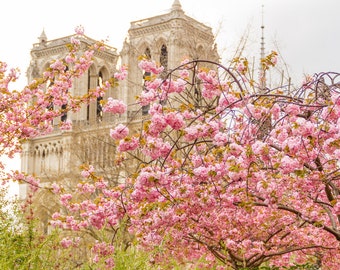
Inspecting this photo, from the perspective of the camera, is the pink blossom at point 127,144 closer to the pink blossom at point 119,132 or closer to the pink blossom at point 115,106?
the pink blossom at point 119,132

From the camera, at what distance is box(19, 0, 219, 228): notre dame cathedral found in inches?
1438

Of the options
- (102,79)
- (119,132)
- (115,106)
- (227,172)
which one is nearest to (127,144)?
(119,132)

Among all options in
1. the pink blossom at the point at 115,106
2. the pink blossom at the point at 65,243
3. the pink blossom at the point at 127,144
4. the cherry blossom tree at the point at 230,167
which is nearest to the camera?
the cherry blossom tree at the point at 230,167

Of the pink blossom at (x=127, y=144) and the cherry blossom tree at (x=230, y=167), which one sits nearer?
the cherry blossom tree at (x=230, y=167)

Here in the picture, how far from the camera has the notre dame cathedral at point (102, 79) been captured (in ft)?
120

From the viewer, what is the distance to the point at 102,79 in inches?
2405

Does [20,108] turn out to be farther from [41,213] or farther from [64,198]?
[41,213]

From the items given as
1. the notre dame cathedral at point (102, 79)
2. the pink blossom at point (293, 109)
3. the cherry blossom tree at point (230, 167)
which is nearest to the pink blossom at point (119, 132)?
the cherry blossom tree at point (230, 167)

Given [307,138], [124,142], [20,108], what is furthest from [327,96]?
[20,108]

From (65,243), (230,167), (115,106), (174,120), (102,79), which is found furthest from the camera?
(102,79)

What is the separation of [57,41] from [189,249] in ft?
172

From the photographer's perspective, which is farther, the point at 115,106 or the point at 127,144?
the point at 115,106

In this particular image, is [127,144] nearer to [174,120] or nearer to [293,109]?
[174,120]

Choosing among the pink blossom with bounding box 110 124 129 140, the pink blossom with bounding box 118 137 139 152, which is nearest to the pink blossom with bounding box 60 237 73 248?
the pink blossom with bounding box 118 137 139 152
